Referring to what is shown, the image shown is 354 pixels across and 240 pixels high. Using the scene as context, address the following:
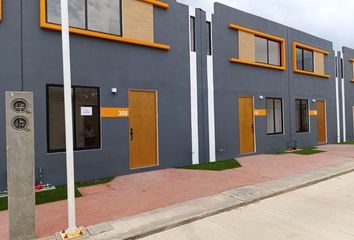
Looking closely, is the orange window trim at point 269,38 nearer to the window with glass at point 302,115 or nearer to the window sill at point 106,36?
the window with glass at point 302,115

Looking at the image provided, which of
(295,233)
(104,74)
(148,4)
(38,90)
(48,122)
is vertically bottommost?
(295,233)

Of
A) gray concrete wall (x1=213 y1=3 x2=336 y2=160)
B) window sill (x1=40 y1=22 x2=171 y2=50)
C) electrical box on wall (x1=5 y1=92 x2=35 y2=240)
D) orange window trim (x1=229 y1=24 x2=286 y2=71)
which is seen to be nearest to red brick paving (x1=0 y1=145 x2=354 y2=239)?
electrical box on wall (x1=5 y1=92 x2=35 y2=240)

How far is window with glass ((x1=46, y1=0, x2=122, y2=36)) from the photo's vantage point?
7699 mm

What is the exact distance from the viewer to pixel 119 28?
8.76 metres

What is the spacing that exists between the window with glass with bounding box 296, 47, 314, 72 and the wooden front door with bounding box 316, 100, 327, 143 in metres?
2.25

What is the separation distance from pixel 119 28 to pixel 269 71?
7.92 m

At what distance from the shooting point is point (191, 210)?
17.2 ft

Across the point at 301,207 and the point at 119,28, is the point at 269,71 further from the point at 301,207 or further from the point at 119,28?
the point at 301,207

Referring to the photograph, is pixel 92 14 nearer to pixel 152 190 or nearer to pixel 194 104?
pixel 194 104

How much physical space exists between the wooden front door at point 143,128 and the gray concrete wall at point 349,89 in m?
15.3

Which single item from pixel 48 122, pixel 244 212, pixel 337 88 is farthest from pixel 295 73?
pixel 48 122

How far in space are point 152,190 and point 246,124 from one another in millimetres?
6887

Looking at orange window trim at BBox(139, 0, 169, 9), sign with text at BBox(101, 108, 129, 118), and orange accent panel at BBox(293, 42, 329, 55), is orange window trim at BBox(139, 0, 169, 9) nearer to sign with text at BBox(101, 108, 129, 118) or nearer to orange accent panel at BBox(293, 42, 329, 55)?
sign with text at BBox(101, 108, 129, 118)

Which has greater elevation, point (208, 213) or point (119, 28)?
point (119, 28)
